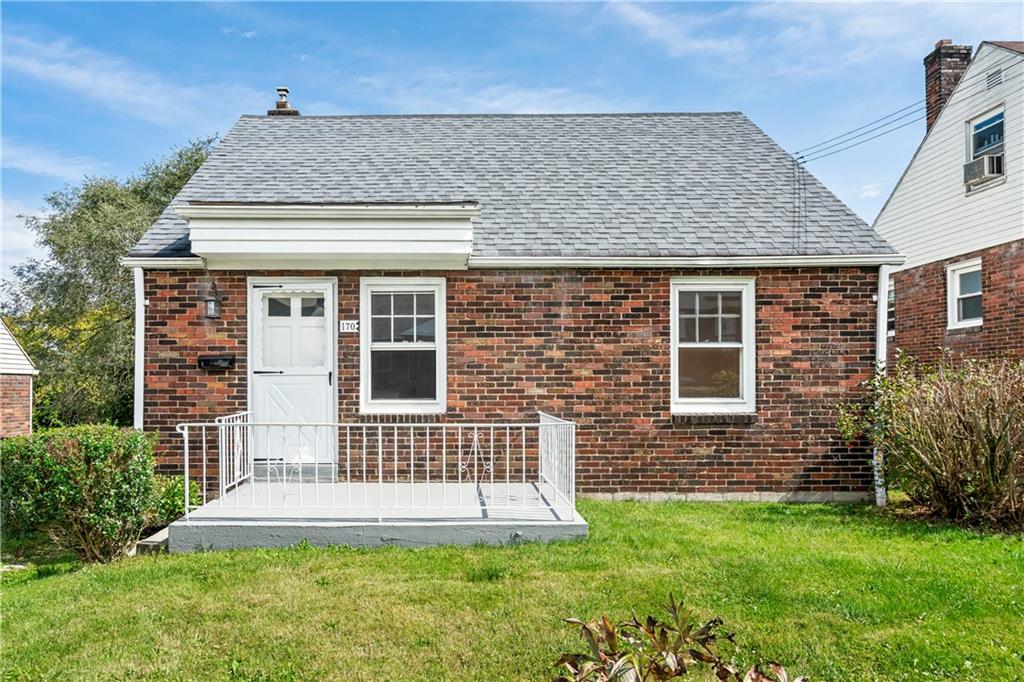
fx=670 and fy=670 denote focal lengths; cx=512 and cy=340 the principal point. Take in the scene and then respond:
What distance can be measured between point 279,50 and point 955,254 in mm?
13406

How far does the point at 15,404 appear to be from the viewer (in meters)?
18.3

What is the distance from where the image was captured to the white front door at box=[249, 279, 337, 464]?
8.07 m

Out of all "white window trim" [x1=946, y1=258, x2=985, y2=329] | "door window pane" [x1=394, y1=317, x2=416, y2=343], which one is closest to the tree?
"door window pane" [x1=394, y1=317, x2=416, y2=343]

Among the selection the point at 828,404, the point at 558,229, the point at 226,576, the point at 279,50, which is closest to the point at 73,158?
the point at 279,50

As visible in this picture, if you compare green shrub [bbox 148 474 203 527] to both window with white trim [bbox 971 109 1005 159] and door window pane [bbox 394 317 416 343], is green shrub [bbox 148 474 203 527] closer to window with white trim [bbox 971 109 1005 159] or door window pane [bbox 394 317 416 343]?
door window pane [bbox 394 317 416 343]

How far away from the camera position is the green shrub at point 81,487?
567cm

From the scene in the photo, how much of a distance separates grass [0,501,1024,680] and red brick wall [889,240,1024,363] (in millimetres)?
7075

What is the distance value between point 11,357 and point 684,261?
18499 mm

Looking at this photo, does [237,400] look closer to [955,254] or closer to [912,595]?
[912,595]

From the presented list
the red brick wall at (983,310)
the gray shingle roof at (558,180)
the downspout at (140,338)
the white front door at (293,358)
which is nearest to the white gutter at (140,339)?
the downspout at (140,338)

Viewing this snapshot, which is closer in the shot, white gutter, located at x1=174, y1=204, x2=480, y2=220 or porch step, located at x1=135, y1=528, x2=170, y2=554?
porch step, located at x1=135, y1=528, x2=170, y2=554

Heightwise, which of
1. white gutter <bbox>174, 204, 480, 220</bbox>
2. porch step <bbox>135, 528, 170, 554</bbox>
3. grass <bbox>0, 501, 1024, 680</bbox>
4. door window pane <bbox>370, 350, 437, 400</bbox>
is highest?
white gutter <bbox>174, 204, 480, 220</bbox>

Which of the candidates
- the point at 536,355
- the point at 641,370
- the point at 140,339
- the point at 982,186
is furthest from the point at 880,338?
the point at 140,339

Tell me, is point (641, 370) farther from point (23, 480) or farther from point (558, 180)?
point (23, 480)
